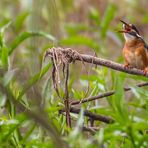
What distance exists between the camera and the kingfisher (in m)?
5.43

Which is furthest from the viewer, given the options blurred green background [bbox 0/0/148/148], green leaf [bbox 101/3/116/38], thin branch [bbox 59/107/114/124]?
green leaf [bbox 101/3/116/38]

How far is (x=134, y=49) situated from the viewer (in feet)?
18.8

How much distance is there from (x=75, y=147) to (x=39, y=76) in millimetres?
1102

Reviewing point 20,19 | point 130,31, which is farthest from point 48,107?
point 20,19

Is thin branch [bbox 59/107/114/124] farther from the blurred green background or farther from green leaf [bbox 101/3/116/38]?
green leaf [bbox 101/3/116/38]

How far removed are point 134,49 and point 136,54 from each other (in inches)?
2.5

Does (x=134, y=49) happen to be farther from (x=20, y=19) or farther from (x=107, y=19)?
(x=107, y=19)

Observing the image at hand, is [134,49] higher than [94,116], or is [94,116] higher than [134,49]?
[134,49]

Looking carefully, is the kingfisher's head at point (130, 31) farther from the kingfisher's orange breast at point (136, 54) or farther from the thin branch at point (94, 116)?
the thin branch at point (94, 116)

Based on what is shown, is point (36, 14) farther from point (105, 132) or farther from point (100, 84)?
point (100, 84)

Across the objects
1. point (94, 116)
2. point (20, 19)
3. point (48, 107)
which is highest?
point (20, 19)

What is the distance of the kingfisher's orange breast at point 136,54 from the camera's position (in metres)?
5.50

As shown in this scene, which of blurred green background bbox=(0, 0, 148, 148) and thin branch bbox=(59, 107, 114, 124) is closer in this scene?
blurred green background bbox=(0, 0, 148, 148)

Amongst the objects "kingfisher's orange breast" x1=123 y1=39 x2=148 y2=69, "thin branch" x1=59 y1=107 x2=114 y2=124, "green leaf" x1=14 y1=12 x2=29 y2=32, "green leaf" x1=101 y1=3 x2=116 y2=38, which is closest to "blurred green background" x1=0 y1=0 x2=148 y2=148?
"thin branch" x1=59 y1=107 x2=114 y2=124
